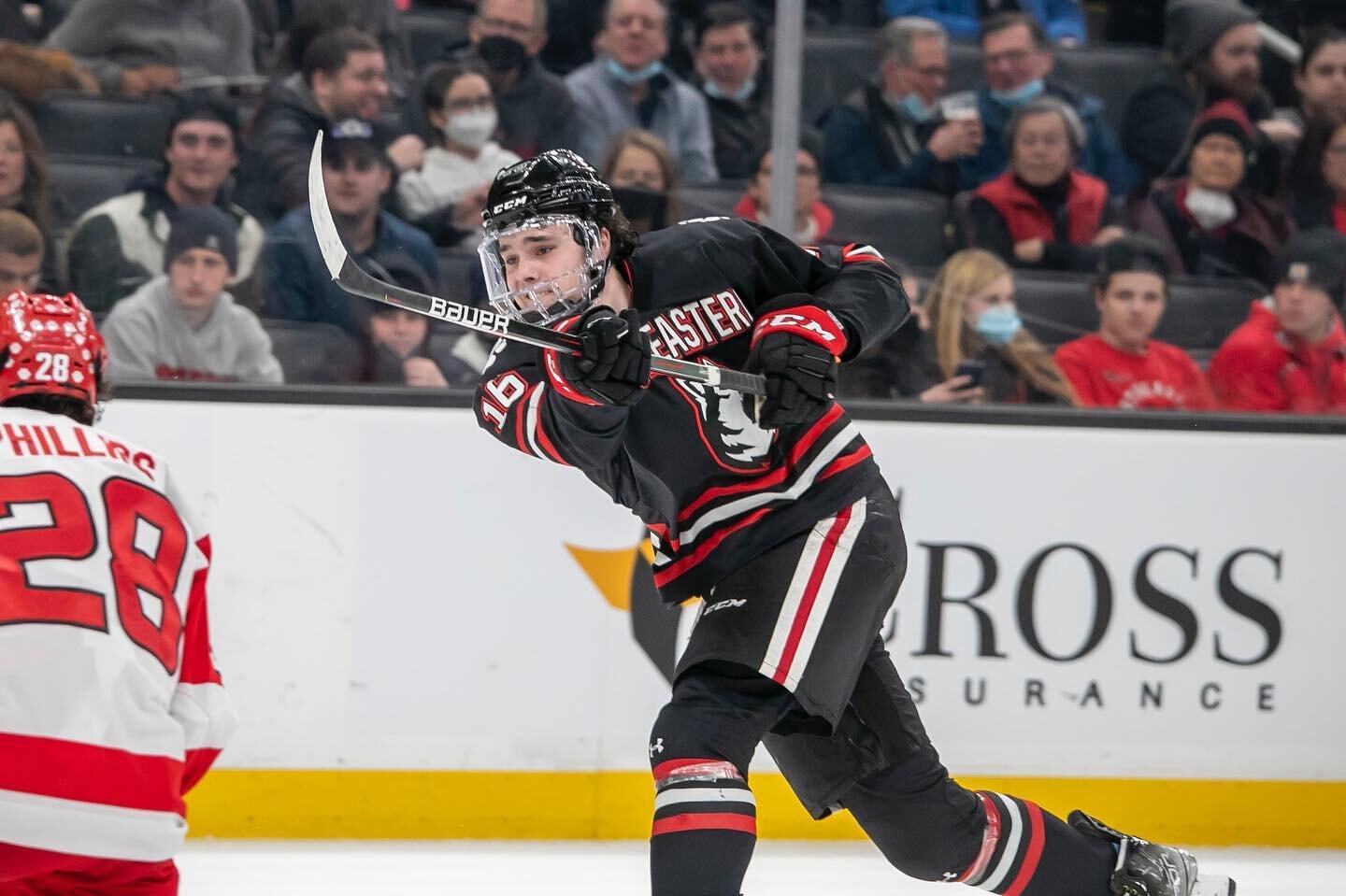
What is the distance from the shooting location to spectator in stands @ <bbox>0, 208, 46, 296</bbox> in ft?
11.5

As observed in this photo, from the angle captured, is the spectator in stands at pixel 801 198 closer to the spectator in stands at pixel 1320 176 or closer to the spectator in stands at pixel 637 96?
the spectator in stands at pixel 637 96

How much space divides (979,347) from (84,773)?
2.49 metres

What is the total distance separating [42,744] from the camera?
167cm

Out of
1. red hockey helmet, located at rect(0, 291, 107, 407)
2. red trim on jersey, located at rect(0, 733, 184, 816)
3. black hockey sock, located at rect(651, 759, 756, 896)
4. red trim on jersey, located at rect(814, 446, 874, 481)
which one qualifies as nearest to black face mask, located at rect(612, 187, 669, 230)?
red trim on jersey, located at rect(814, 446, 874, 481)

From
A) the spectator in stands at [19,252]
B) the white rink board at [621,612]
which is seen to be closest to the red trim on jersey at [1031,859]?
the white rink board at [621,612]

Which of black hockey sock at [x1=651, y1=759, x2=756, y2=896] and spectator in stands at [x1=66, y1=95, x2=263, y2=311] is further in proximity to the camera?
spectator in stands at [x1=66, y1=95, x2=263, y2=311]

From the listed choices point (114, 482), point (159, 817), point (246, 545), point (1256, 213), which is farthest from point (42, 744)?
point (1256, 213)

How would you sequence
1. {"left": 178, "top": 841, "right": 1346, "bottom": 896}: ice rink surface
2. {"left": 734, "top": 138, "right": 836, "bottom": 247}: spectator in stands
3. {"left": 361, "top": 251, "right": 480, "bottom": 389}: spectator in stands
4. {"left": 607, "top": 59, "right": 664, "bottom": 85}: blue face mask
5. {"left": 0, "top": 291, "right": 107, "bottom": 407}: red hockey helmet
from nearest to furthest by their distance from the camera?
1. {"left": 0, "top": 291, "right": 107, "bottom": 407}: red hockey helmet
2. {"left": 178, "top": 841, "right": 1346, "bottom": 896}: ice rink surface
3. {"left": 361, "top": 251, "right": 480, "bottom": 389}: spectator in stands
4. {"left": 734, "top": 138, "right": 836, "bottom": 247}: spectator in stands
5. {"left": 607, "top": 59, "right": 664, "bottom": 85}: blue face mask

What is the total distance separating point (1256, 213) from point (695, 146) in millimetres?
1310

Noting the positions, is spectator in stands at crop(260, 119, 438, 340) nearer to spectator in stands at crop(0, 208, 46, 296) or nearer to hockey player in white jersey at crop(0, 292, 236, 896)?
spectator in stands at crop(0, 208, 46, 296)

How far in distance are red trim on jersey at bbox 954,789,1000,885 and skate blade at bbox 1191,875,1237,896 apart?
A: 0.36 meters

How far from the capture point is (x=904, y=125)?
162 inches

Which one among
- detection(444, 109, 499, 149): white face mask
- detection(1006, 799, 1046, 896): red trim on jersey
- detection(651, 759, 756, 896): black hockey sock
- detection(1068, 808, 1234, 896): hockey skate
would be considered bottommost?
detection(1068, 808, 1234, 896): hockey skate

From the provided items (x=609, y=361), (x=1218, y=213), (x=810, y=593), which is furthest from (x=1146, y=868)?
(x=1218, y=213)
